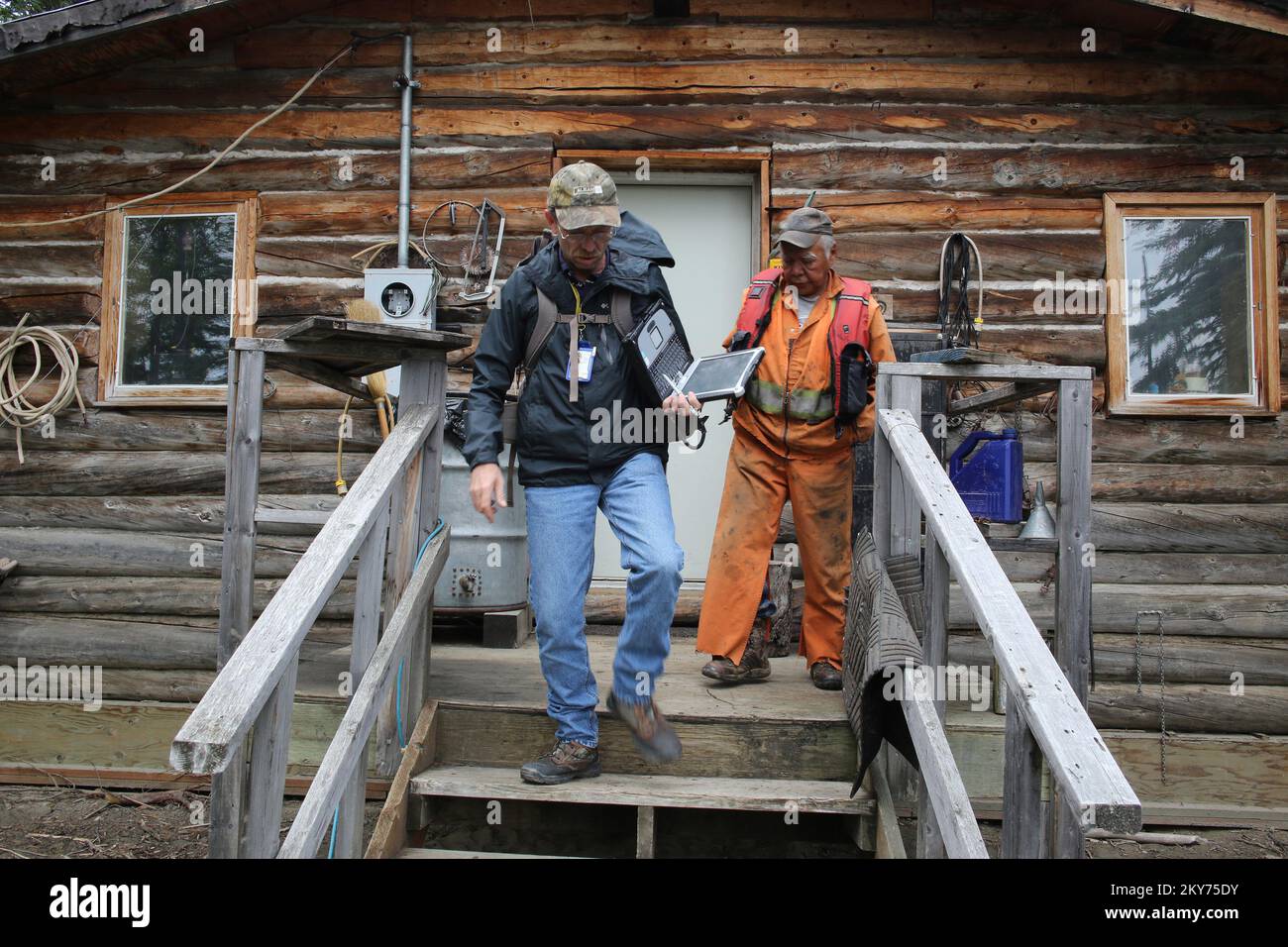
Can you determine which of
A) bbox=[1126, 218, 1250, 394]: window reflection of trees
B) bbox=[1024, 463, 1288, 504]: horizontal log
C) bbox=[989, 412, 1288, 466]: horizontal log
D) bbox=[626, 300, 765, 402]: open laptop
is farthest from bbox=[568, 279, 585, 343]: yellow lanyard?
bbox=[1126, 218, 1250, 394]: window reflection of trees

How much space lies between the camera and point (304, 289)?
6359 millimetres

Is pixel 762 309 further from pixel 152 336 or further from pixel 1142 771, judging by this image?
pixel 152 336

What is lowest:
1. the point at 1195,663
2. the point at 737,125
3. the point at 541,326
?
the point at 1195,663

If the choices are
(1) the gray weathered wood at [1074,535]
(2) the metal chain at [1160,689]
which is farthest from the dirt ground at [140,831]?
(1) the gray weathered wood at [1074,535]

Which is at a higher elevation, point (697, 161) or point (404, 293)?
point (697, 161)

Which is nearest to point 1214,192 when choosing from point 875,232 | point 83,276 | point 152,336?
point 875,232

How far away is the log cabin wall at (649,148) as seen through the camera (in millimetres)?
6078

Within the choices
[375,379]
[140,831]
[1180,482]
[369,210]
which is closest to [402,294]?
[375,379]

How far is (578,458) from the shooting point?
3.57 meters

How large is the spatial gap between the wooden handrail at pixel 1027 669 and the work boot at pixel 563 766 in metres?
1.49

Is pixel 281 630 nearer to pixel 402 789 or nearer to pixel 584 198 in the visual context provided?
pixel 402 789

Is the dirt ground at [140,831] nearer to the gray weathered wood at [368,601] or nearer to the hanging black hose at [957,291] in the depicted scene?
the gray weathered wood at [368,601]

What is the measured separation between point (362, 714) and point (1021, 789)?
202cm
